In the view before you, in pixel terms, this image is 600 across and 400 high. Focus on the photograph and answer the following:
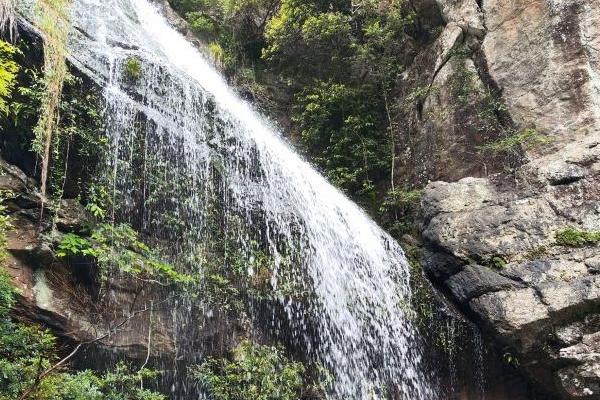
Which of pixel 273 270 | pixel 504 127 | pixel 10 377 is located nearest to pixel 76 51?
pixel 273 270

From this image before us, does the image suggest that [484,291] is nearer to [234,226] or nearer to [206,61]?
[234,226]

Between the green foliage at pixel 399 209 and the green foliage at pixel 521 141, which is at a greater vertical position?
the green foliage at pixel 521 141

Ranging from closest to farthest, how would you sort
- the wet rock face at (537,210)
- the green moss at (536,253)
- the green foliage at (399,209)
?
the wet rock face at (537,210)
the green moss at (536,253)
the green foliage at (399,209)

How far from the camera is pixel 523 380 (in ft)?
27.8

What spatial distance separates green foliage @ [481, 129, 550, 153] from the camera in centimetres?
977

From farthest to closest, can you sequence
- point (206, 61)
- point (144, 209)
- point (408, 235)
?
point (206, 61) → point (408, 235) → point (144, 209)

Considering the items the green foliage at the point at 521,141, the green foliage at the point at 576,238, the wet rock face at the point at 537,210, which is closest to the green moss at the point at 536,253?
the wet rock face at the point at 537,210

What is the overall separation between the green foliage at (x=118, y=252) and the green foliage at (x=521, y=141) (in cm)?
657

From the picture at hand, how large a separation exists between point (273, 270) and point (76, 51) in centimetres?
452

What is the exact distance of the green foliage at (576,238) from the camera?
26.1 ft

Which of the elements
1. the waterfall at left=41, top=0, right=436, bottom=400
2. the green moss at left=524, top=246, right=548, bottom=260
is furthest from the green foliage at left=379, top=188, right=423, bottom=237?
the green moss at left=524, top=246, right=548, bottom=260

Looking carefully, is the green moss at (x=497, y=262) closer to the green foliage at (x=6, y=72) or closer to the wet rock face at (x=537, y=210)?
the wet rock face at (x=537, y=210)

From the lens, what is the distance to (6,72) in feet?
19.8

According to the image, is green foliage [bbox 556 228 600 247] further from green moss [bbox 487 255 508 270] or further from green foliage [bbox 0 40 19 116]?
green foliage [bbox 0 40 19 116]
